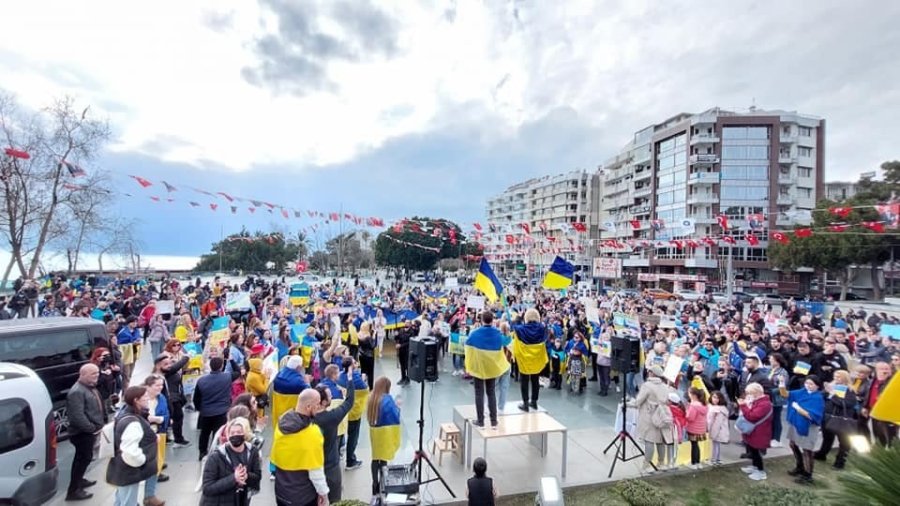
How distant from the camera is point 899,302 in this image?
33.2 meters

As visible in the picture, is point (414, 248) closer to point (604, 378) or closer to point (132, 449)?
point (604, 378)

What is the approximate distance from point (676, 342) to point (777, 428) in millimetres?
3199

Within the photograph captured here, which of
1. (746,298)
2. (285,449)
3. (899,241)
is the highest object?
(899,241)

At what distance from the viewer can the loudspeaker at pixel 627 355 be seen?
6926 millimetres

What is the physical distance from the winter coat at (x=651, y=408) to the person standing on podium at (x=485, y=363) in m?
2.21

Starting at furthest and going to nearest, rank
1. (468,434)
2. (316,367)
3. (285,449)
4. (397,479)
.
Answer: (316,367)
(468,434)
(397,479)
(285,449)

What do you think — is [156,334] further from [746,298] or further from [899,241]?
[899,241]

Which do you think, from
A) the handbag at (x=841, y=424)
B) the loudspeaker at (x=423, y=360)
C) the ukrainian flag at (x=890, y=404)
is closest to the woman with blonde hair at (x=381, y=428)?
the loudspeaker at (x=423, y=360)

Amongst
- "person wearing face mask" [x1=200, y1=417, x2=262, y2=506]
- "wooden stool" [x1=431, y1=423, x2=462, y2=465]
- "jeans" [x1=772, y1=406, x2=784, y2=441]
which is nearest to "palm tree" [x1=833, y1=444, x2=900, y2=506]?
"person wearing face mask" [x1=200, y1=417, x2=262, y2=506]

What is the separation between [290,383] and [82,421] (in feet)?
7.97

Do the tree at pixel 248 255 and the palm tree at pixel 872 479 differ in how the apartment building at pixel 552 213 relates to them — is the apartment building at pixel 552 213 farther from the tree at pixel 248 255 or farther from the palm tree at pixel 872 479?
the palm tree at pixel 872 479

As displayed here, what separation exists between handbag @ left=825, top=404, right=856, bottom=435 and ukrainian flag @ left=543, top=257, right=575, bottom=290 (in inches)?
208

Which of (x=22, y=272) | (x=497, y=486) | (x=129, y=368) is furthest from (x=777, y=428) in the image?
(x=22, y=272)

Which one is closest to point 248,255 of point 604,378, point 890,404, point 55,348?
point 55,348
